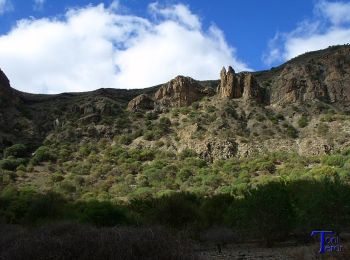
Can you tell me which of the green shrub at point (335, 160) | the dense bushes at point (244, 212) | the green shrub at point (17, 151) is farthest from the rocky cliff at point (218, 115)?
the dense bushes at point (244, 212)

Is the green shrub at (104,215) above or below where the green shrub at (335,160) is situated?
below

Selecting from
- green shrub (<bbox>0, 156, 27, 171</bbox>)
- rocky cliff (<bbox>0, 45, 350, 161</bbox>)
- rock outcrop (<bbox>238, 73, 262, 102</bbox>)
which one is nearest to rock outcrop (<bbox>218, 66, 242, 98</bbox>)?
rocky cliff (<bbox>0, 45, 350, 161</bbox>)

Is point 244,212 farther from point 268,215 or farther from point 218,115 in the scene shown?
point 218,115

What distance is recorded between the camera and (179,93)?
242 ft

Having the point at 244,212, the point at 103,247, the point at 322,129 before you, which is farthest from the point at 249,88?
the point at 103,247

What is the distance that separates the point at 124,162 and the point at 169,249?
4950 cm

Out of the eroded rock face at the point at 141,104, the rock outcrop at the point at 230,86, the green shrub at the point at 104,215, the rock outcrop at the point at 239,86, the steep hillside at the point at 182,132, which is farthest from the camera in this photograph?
the eroded rock face at the point at 141,104

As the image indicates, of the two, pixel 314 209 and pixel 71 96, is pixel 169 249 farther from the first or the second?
pixel 71 96

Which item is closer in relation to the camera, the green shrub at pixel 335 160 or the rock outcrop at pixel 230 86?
the green shrub at pixel 335 160

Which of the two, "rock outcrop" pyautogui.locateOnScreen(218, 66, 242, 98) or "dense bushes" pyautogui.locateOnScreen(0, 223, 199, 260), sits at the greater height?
"rock outcrop" pyautogui.locateOnScreen(218, 66, 242, 98)

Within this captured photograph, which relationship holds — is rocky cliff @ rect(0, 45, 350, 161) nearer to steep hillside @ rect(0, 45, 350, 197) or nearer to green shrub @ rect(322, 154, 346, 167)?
steep hillside @ rect(0, 45, 350, 197)

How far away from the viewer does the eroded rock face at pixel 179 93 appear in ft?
241

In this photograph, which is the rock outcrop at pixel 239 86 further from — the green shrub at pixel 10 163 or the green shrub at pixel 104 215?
the green shrub at pixel 104 215

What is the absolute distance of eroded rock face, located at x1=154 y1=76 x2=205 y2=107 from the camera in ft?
241
